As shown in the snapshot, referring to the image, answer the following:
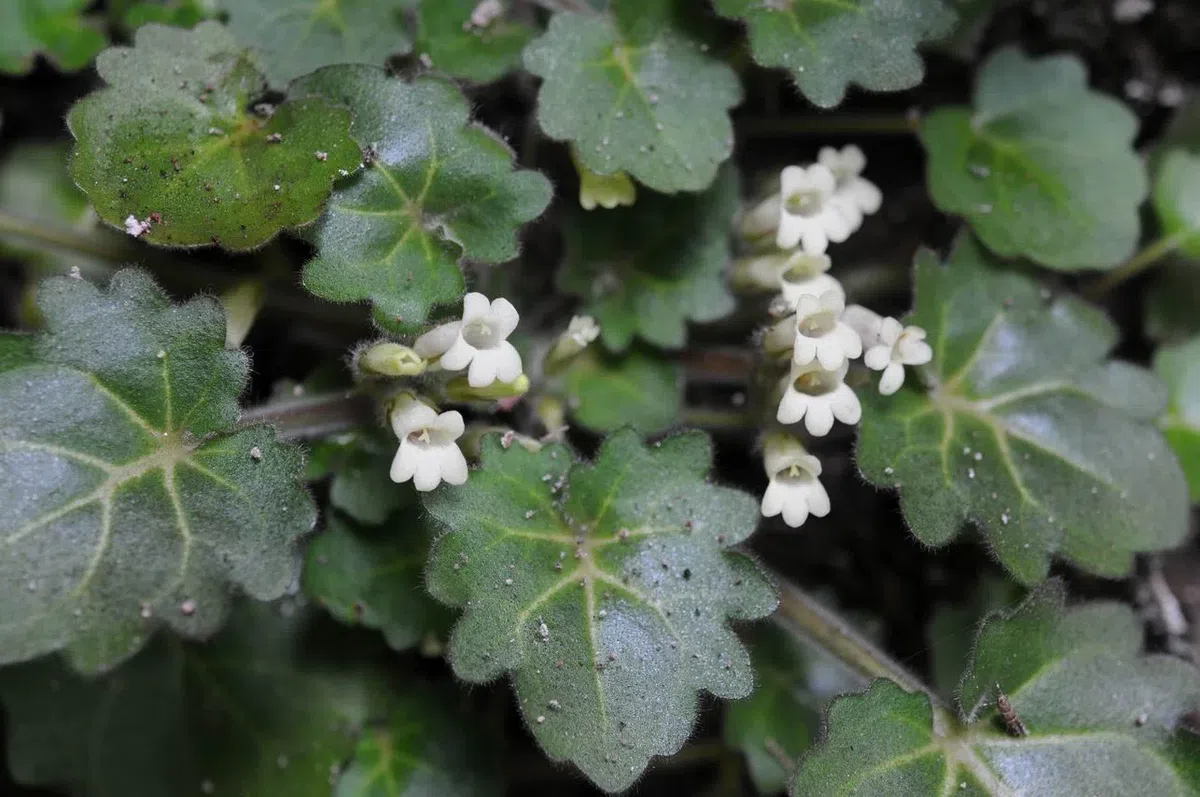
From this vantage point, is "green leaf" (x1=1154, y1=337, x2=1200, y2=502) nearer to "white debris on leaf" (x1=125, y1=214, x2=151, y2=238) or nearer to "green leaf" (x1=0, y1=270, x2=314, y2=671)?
"green leaf" (x1=0, y1=270, x2=314, y2=671)

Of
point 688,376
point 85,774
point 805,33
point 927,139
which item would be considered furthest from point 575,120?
point 85,774

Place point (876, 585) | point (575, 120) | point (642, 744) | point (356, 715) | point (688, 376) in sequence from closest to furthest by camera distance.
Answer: point (642, 744) < point (575, 120) < point (356, 715) < point (688, 376) < point (876, 585)

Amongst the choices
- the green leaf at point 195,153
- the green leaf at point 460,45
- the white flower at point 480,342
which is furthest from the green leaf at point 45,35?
the white flower at point 480,342

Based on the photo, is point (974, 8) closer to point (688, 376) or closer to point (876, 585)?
point (688, 376)

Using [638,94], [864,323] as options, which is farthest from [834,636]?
[638,94]

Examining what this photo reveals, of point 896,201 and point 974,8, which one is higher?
point 974,8

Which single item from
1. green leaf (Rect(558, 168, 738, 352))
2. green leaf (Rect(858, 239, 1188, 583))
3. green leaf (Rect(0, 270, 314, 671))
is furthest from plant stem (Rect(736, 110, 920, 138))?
green leaf (Rect(0, 270, 314, 671))

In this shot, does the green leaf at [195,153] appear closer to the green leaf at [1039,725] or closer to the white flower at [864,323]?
the white flower at [864,323]
